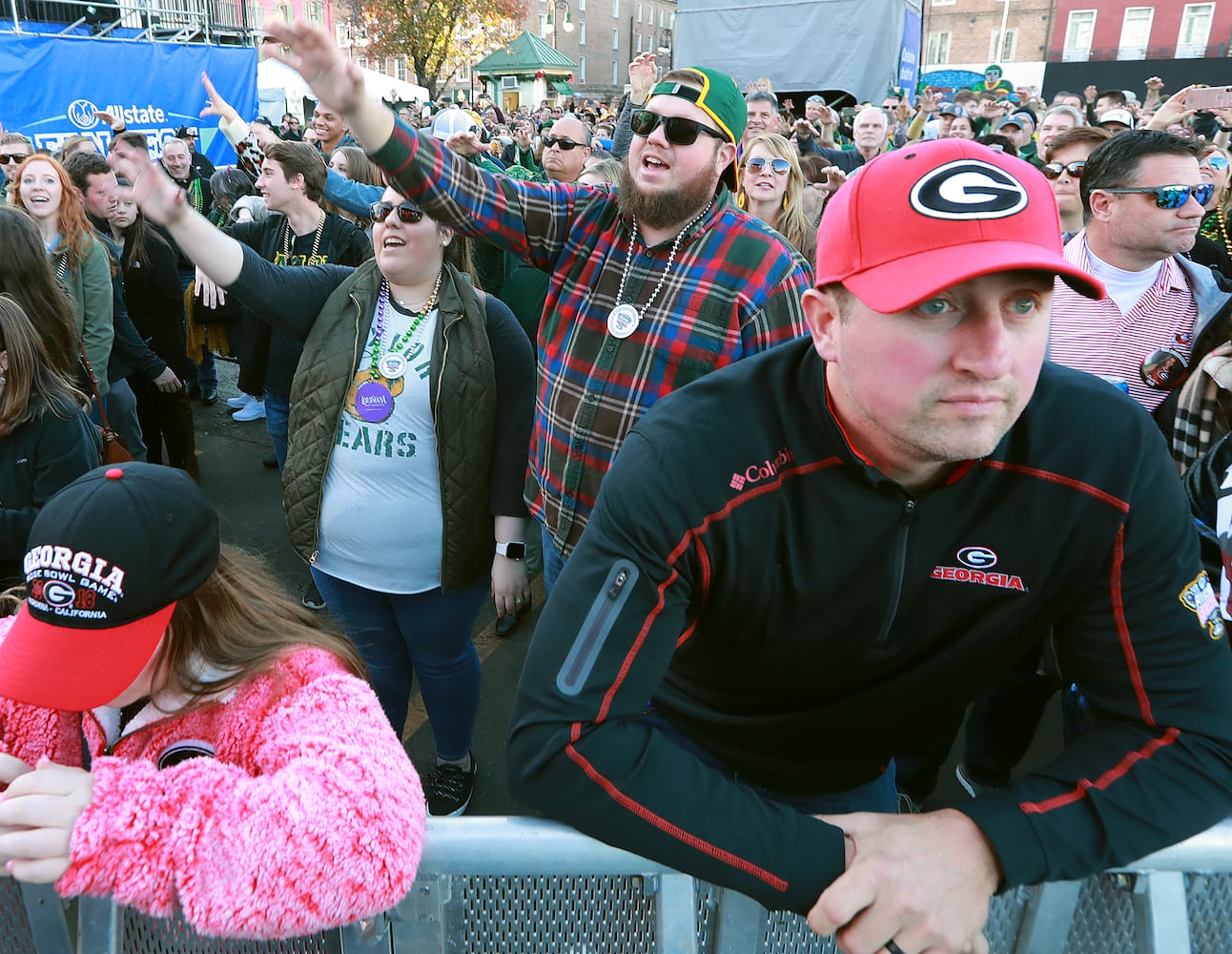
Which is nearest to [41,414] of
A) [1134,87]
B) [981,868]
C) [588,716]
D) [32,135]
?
[588,716]

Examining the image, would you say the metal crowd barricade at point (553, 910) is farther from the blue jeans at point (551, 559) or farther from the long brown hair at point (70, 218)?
the long brown hair at point (70, 218)

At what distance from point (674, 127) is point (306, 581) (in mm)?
2973

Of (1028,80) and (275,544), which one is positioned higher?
(1028,80)

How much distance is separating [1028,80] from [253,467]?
41045mm

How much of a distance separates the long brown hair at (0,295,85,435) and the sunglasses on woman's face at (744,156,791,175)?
11.1ft

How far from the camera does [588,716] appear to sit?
1182mm

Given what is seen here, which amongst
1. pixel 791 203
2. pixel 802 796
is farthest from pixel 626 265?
pixel 791 203

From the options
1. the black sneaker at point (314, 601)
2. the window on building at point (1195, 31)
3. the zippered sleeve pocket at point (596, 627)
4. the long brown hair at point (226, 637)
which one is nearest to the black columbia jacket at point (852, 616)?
the zippered sleeve pocket at point (596, 627)

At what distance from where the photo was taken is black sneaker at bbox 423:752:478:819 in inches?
114

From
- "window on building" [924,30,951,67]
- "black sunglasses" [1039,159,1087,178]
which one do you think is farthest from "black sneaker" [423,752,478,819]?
"window on building" [924,30,951,67]

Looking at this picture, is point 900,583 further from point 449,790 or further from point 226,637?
point 449,790

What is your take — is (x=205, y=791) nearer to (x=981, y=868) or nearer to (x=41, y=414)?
(x=981, y=868)

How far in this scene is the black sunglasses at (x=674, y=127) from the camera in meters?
2.53

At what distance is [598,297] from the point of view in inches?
99.9
